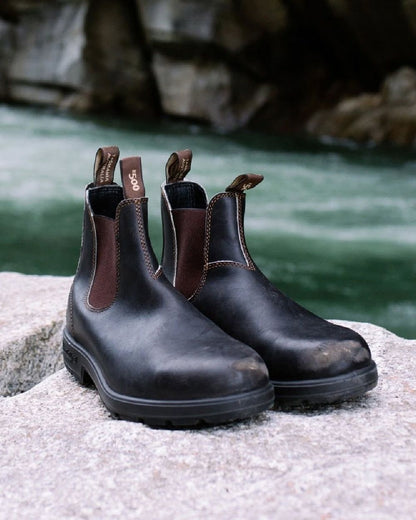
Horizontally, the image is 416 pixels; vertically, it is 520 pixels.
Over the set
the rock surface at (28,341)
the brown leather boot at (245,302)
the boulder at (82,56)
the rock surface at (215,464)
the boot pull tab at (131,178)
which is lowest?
the boulder at (82,56)

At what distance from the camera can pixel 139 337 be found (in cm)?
122

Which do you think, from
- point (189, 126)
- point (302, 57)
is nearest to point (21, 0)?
point (189, 126)

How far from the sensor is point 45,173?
6172mm

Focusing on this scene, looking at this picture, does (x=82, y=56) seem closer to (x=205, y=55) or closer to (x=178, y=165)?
(x=205, y=55)

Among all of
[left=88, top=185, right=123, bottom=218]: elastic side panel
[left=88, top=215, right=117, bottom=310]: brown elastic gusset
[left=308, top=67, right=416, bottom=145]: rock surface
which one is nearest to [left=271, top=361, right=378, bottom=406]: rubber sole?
[left=88, top=215, right=117, bottom=310]: brown elastic gusset

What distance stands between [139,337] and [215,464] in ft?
0.88

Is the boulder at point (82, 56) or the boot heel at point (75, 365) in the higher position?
the boot heel at point (75, 365)

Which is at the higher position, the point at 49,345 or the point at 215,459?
the point at 215,459

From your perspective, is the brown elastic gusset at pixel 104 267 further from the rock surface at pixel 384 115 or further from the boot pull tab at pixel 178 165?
the rock surface at pixel 384 115

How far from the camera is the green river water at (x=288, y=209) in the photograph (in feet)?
12.2

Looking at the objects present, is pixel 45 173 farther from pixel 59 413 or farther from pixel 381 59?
pixel 381 59

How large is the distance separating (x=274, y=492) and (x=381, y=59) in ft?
34.0

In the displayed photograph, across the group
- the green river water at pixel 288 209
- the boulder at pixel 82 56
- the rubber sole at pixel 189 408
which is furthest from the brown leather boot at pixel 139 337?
the boulder at pixel 82 56

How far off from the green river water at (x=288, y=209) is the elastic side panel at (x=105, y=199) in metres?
1.99
